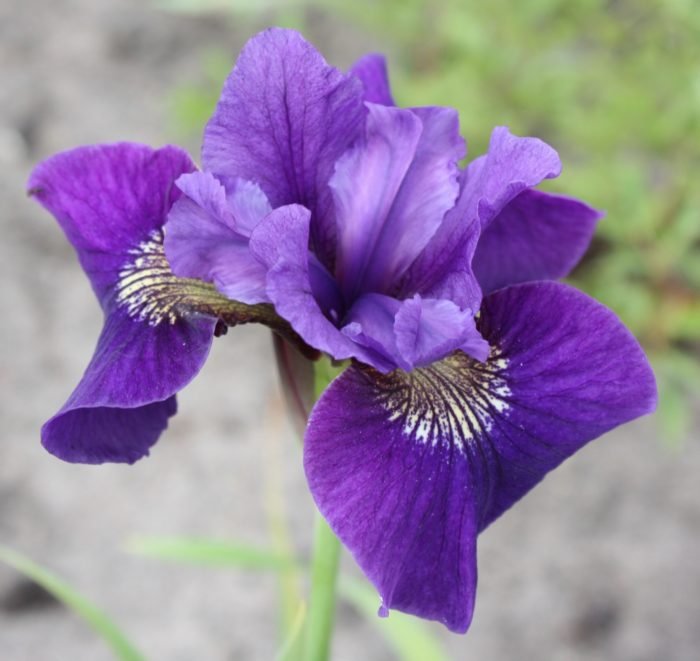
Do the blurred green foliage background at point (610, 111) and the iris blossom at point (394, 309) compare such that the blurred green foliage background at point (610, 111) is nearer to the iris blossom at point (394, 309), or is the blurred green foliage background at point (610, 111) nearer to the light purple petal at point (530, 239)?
the light purple petal at point (530, 239)

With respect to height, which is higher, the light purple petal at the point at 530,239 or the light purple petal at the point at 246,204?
the light purple petal at the point at 246,204

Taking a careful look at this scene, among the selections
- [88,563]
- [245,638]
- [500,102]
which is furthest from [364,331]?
[500,102]

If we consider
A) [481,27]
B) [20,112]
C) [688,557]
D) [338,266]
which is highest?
[338,266]

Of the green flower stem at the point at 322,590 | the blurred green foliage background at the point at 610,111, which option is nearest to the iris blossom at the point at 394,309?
the green flower stem at the point at 322,590

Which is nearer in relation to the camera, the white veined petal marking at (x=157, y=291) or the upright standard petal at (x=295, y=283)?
the upright standard petal at (x=295, y=283)

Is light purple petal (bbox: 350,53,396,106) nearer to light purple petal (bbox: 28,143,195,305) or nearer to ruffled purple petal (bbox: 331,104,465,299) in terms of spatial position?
ruffled purple petal (bbox: 331,104,465,299)

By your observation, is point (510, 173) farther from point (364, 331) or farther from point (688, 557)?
point (688, 557)

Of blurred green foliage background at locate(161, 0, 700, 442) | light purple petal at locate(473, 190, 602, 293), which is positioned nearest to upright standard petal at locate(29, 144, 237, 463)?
light purple petal at locate(473, 190, 602, 293)
